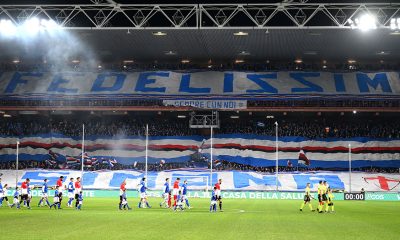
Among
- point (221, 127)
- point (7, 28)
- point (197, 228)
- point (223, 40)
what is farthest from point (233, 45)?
point (197, 228)

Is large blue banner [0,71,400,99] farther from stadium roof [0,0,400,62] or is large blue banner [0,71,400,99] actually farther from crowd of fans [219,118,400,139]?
crowd of fans [219,118,400,139]

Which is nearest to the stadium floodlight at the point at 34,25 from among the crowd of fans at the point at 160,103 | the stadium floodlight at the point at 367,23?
the crowd of fans at the point at 160,103

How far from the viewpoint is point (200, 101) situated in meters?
64.3

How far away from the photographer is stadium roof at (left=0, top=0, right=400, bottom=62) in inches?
2110

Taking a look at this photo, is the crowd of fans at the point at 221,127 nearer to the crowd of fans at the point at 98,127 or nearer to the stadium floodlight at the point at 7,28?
the crowd of fans at the point at 98,127

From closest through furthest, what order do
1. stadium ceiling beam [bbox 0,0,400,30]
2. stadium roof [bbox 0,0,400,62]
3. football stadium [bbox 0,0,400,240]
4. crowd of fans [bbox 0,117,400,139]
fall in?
stadium ceiling beam [bbox 0,0,400,30], stadium roof [bbox 0,0,400,62], football stadium [bbox 0,0,400,240], crowd of fans [bbox 0,117,400,139]

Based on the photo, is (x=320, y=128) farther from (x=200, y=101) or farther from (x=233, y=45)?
(x=200, y=101)

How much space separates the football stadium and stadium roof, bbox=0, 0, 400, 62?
0.28m

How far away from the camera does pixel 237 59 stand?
70.9m

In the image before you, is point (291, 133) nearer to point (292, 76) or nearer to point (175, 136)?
point (292, 76)

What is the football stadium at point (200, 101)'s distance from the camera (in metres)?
55.2

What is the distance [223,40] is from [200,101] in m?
7.80

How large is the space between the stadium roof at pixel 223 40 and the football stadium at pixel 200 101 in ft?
0.91

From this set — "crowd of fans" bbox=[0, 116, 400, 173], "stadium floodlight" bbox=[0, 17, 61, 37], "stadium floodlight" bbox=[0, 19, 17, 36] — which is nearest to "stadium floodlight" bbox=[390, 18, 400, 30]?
"crowd of fans" bbox=[0, 116, 400, 173]
